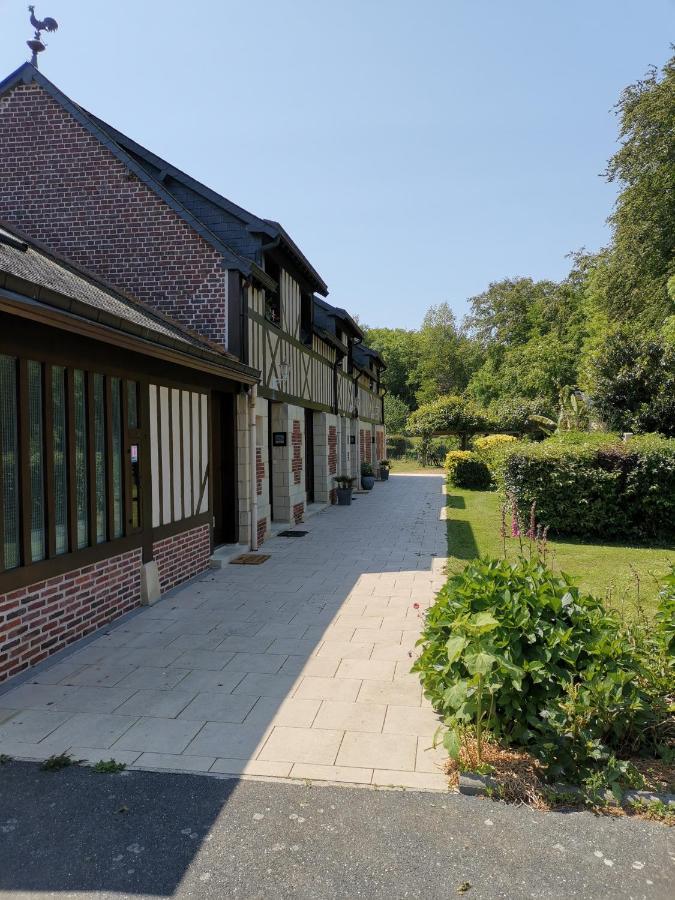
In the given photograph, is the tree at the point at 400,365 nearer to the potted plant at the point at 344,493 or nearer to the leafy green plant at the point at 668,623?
the potted plant at the point at 344,493

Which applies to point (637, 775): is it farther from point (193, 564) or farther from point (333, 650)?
point (193, 564)

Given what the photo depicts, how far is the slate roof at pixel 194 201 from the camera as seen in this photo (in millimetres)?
9180

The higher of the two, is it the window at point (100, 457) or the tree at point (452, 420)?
the tree at point (452, 420)

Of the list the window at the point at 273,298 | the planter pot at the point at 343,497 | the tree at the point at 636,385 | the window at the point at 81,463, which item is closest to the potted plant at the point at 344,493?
the planter pot at the point at 343,497

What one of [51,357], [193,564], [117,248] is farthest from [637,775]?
[117,248]

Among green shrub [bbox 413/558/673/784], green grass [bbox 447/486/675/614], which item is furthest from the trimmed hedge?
green shrub [bbox 413/558/673/784]

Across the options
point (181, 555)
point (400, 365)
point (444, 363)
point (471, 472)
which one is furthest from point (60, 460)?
point (400, 365)

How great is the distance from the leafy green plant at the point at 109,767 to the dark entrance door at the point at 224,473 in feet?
20.7

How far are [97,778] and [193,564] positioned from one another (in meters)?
4.84

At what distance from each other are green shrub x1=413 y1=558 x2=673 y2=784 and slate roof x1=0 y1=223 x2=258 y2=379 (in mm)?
3673

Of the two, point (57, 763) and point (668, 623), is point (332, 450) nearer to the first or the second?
point (668, 623)

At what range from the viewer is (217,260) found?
30.3 feet

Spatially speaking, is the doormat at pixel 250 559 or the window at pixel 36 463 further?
the doormat at pixel 250 559

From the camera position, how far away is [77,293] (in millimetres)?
5898
